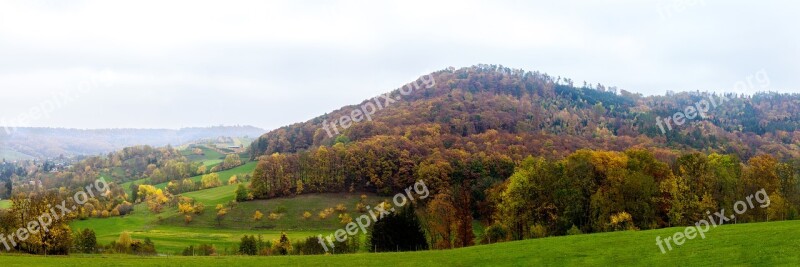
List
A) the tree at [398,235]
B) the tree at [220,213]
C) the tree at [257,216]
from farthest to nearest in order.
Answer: the tree at [220,213] < the tree at [257,216] < the tree at [398,235]

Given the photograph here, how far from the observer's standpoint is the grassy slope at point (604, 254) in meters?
32.4

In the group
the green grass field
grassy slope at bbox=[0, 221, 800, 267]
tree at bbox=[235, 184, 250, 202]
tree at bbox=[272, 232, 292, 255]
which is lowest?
the green grass field

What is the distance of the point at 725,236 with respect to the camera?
3859 cm

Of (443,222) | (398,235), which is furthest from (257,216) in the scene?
(443,222)

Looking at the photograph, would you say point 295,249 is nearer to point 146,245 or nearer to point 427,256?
point 146,245

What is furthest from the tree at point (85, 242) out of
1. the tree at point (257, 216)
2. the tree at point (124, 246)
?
the tree at point (257, 216)

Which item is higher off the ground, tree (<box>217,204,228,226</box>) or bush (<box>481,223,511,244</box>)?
bush (<box>481,223,511,244</box>)

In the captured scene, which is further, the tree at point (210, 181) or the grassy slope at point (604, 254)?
the tree at point (210, 181)

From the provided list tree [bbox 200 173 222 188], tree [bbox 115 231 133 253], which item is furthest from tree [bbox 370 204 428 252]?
tree [bbox 200 173 222 188]

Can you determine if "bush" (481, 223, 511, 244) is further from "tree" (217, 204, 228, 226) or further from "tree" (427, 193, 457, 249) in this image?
"tree" (217, 204, 228, 226)

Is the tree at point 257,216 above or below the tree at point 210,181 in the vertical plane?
below

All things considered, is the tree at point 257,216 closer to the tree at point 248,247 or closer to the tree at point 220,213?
the tree at point 220,213

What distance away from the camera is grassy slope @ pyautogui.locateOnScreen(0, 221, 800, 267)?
106 ft

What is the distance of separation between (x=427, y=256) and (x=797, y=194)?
58.4 metres
